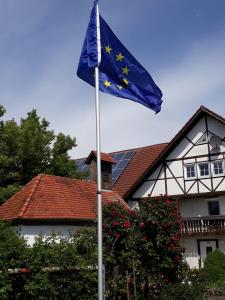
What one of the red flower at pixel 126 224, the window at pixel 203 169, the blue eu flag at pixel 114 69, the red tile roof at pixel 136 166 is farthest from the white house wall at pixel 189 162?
the blue eu flag at pixel 114 69

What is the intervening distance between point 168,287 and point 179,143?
53.1 ft

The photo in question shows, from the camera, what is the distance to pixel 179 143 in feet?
94.0

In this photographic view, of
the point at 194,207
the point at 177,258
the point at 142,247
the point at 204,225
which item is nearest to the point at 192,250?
the point at 204,225

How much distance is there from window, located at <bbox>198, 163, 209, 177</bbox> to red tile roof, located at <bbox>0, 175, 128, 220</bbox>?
23.1ft

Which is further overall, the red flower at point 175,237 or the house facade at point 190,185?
the house facade at point 190,185

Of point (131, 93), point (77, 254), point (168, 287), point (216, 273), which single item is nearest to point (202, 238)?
point (216, 273)

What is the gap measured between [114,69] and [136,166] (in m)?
23.9

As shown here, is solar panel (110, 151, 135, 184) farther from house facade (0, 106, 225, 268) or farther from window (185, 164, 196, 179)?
window (185, 164, 196, 179)

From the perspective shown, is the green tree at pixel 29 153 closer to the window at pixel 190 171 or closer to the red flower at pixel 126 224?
the window at pixel 190 171

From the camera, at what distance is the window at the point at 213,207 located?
91.6 ft

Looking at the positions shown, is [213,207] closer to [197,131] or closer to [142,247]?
[197,131]

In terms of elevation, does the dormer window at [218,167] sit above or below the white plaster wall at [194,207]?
above

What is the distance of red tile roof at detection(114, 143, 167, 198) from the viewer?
32.3m

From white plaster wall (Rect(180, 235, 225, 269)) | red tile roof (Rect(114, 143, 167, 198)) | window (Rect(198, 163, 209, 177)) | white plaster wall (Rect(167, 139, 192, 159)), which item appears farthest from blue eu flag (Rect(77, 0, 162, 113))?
red tile roof (Rect(114, 143, 167, 198))
